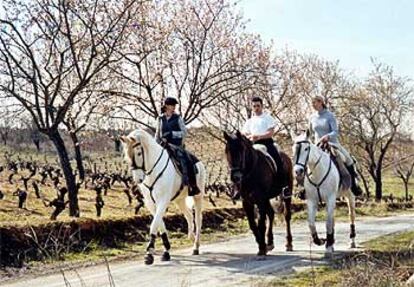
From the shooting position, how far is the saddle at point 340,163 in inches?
493

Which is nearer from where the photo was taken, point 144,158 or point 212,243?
point 144,158

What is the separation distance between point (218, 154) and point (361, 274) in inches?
1348

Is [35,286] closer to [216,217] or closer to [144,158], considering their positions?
[144,158]

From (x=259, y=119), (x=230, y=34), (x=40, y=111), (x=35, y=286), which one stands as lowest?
(x=35, y=286)

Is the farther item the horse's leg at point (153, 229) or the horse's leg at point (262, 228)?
the horse's leg at point (262, 228)

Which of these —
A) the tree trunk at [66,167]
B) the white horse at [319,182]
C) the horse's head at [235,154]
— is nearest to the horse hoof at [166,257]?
the horse's head at [235,154]

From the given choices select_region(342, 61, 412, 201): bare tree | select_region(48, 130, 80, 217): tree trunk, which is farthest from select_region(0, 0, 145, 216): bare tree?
select_region(342, 61, 412, 201): bare tree

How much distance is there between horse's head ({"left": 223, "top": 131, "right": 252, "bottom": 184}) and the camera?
11062 mm

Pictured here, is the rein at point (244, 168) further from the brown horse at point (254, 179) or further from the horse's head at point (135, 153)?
the horse's head at point (135, 153)

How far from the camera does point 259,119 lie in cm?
1228

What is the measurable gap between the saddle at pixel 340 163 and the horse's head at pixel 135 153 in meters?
3.47


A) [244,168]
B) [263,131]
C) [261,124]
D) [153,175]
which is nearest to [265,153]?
[263,131]

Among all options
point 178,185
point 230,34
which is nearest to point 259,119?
point 178,185

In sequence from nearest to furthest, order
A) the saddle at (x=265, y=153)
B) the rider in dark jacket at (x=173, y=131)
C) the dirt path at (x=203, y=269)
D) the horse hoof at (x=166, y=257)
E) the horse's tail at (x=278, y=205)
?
1. the dirt path at (x=203, y=269)
2. the horse hoof at (x=166, y=257)
3. the saddle at (x=265, y=153)
4. the rider in dark jacket at (x=173, y=131)
5. the horse's tail at (x=278, y=205)
